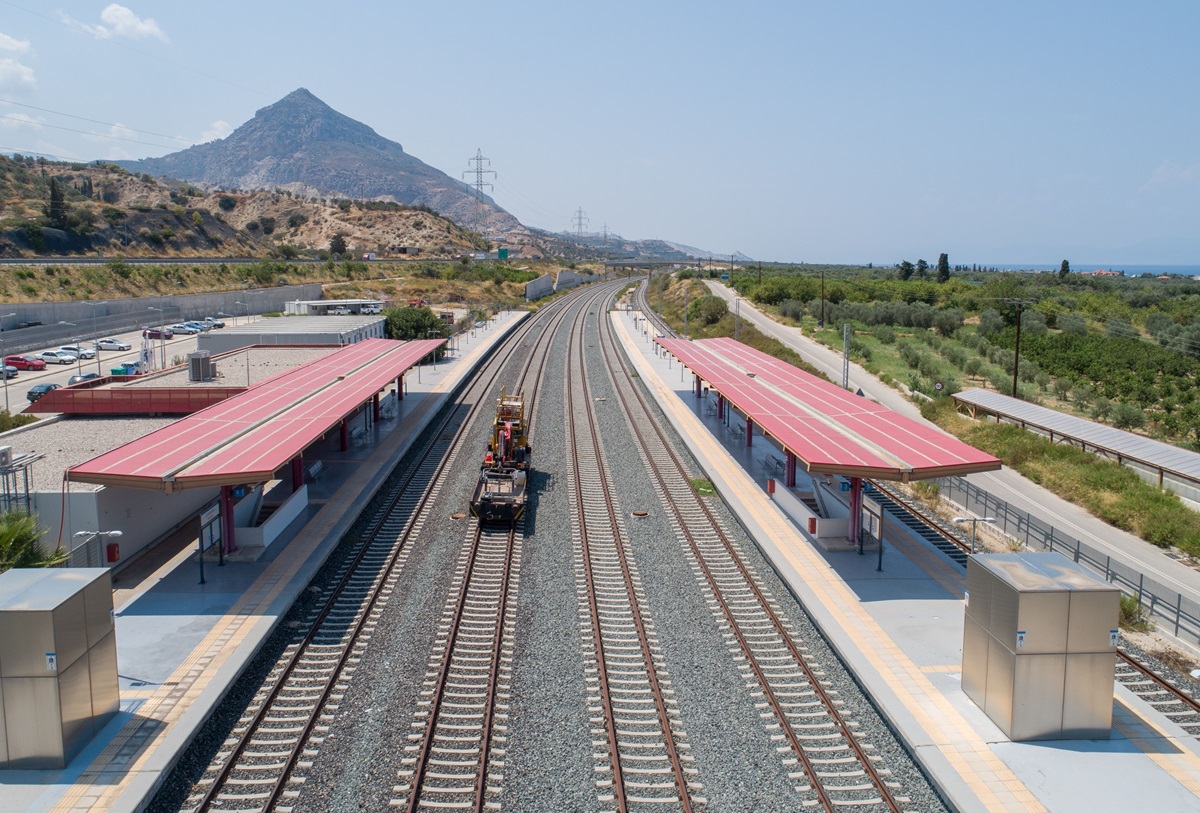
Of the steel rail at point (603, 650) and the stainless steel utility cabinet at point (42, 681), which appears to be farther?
the steel rail at point (603, 650)

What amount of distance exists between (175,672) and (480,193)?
149 m

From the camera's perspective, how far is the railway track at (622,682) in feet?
33.5

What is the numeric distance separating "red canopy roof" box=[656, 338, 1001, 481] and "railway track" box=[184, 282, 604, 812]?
359 inches

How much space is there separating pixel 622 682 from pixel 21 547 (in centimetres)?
937

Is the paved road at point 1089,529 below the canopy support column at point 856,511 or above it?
below

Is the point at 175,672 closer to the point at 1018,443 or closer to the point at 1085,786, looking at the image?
the point at 1085,786

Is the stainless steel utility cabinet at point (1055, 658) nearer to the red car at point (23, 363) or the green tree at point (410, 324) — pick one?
the green tree at point (410, 324)

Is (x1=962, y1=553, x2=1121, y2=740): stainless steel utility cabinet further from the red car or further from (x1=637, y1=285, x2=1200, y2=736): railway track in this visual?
the red car

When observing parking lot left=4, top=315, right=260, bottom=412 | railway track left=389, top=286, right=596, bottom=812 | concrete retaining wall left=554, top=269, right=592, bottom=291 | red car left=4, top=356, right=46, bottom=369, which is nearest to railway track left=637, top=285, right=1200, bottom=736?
railway track left=389, top=286, right=596, bottom=812

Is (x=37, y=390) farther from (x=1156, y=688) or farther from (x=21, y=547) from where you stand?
(x=1156, y=688)

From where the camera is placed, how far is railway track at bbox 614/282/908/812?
10.2 metres

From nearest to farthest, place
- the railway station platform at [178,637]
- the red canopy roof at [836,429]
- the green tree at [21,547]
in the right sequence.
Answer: the railway station platform at [178,637] → the green tree at [21,547] → the red canopy roof at [836,429]

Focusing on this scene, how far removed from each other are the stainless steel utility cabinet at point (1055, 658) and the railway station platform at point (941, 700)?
0.83 feet

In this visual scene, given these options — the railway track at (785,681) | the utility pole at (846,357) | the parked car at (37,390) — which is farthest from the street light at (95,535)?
the parked car at (37,390)
